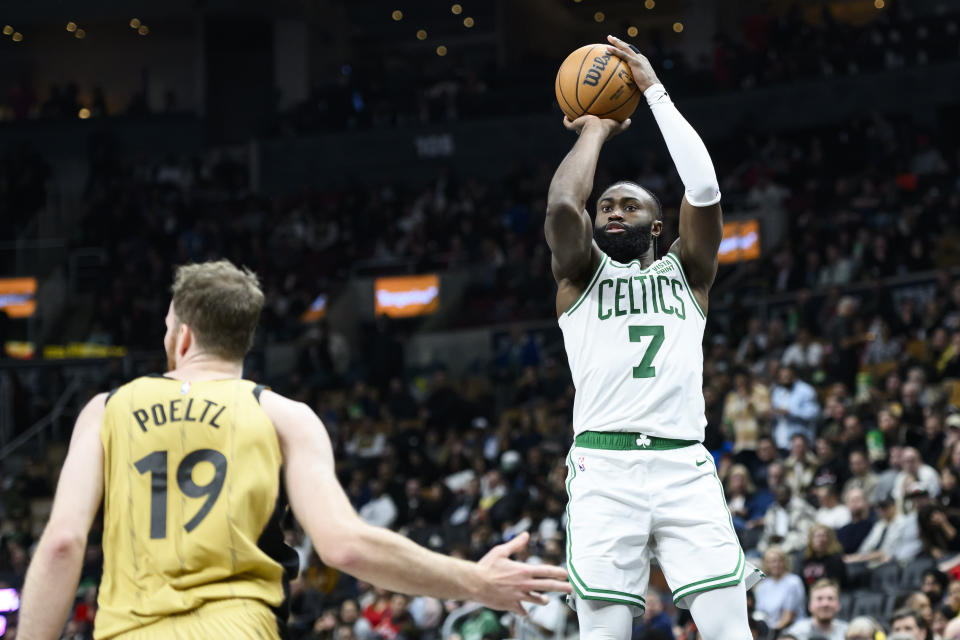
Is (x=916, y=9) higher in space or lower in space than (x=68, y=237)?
higher

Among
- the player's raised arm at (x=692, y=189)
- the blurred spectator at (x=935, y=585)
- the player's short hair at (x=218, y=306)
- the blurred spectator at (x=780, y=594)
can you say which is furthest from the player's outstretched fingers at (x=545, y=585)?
the blurred spectator at (x=780, y=594)

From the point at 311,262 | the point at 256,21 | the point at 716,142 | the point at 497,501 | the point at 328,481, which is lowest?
the point at 497,501

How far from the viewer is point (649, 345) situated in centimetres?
558

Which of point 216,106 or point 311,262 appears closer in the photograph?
point 311,262

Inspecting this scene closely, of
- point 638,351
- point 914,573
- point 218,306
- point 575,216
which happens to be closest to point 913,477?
point 914,573

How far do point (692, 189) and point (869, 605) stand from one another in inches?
261

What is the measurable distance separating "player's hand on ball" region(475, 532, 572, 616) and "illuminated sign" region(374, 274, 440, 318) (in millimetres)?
21130

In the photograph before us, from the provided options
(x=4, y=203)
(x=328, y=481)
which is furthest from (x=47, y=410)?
(x=328, y=481)

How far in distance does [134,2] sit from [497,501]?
71.3 ft

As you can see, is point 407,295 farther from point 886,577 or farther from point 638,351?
point 638,351

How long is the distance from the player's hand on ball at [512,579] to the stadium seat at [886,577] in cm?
870

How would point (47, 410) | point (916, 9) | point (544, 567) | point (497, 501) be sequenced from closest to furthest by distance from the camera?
point (544, 567) < point (497, 501) < point (47, 410) < point (916, 9)

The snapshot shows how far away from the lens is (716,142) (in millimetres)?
26672

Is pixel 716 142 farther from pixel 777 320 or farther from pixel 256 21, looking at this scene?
pixel 256 21
